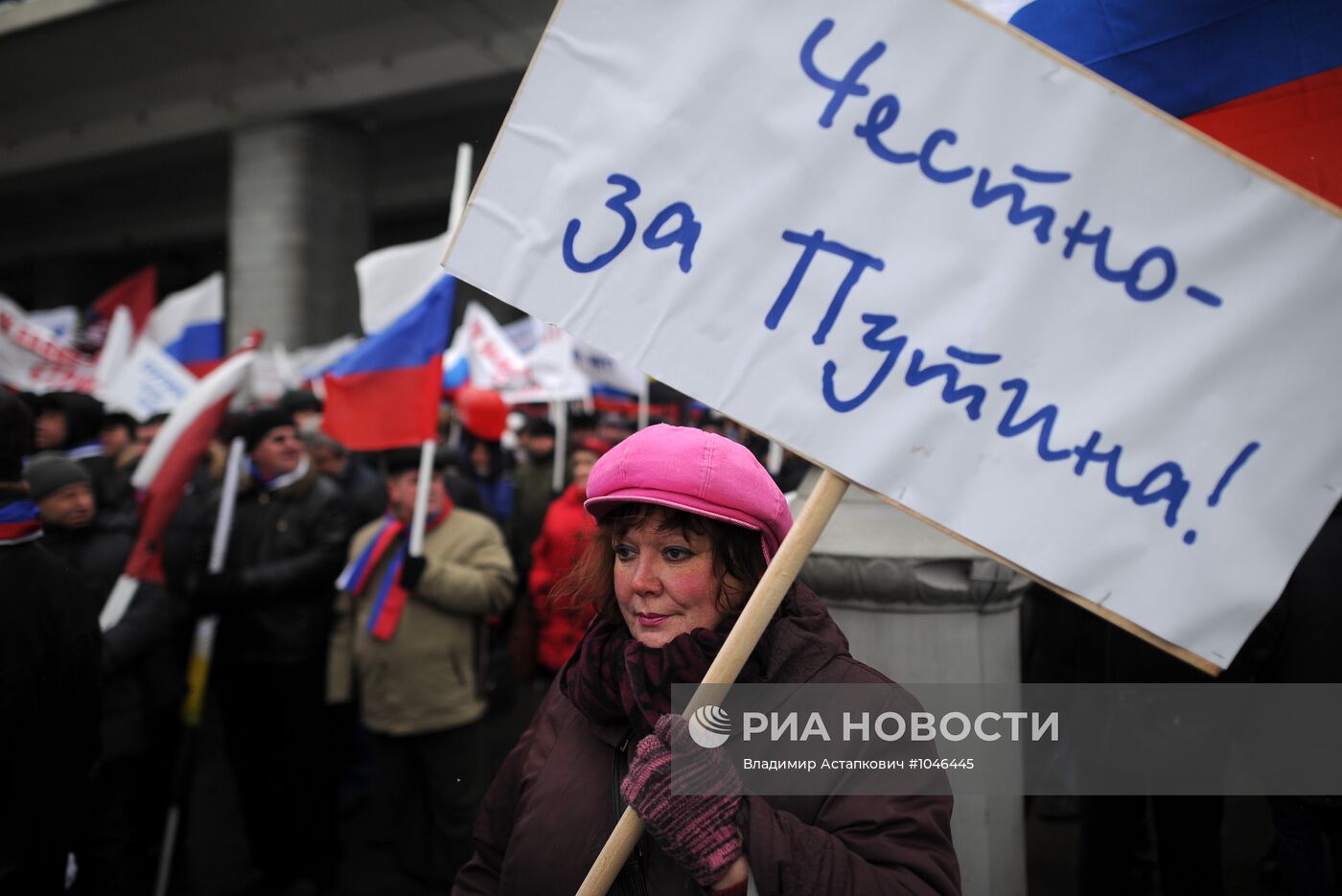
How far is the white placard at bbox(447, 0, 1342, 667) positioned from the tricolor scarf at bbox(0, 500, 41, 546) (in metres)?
1.88

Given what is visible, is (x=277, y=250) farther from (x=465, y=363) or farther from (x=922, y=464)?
(x=922, y=464)

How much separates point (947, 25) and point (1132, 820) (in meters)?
3.18

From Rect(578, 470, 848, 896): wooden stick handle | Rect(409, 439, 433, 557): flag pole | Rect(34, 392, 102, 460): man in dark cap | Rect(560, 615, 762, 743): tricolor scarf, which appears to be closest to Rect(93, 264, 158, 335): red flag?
Rect(34, 392, 102, 460): man in dark cap

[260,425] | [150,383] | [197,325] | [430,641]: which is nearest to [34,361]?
[197,325]

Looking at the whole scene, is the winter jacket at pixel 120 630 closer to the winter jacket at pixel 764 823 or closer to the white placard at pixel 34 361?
the winter jacket at pixel 764 823

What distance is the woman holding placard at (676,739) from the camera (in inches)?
56.7

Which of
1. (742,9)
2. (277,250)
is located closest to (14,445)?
(742,9)

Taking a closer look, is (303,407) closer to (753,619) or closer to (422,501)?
(422,501)

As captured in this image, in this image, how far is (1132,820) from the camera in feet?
11.7

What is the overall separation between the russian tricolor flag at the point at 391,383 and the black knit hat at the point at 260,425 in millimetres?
251

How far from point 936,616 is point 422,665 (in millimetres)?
2281

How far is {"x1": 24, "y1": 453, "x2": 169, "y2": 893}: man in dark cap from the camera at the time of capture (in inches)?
143

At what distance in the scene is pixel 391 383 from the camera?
14.9 ft

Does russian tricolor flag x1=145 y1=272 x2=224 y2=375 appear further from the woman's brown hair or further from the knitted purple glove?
the knitted purple glove
